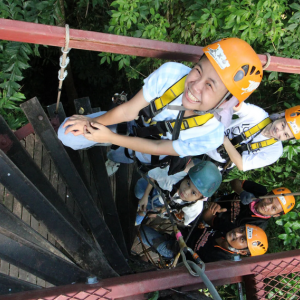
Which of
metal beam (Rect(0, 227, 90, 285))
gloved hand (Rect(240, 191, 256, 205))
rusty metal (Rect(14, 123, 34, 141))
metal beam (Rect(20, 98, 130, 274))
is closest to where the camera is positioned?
metal beam (Rect(0, 227, 90, 285))

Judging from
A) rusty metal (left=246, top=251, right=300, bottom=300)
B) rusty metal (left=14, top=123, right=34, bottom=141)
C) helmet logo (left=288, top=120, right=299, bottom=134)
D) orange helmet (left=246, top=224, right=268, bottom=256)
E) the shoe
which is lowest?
rusty metal (left=246, top=251, right=300, bottom=300)

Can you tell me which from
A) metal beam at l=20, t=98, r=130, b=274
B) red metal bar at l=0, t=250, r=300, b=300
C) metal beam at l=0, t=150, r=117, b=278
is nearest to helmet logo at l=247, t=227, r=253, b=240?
red metal bar at l=0, t=250, r=300, b=300

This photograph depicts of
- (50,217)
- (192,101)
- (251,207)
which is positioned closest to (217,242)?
(251,207)

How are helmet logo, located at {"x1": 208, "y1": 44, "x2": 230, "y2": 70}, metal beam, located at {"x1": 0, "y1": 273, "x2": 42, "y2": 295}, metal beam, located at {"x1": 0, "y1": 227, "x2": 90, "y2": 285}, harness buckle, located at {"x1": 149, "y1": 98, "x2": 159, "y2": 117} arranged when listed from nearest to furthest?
helmet logo, located at {"x1": 208, "y1": 44, "x2": 230, "y2": 70} → harness buckle, located at {"x1": 149, "y1": 98, "x2": 159, "y2": 117} → metal beam, located at {"x1": 0, "y1": 227, "x2": 90, "y2": 285} → metal beam, located at {"x1": 0, "y1": 273, "x2": 42, "y2": 295}

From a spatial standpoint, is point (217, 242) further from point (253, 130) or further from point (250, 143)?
point (253, 130)

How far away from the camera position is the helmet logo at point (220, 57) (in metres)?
1.84

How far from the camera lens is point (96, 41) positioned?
7.07ft

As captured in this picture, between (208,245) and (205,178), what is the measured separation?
127cm

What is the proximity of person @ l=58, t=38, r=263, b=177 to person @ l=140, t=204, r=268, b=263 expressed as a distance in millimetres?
1845

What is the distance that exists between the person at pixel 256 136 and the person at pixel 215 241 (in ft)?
3.02

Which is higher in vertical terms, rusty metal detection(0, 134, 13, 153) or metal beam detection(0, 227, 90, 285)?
rusty metal detection(0, 134, 13, 153)

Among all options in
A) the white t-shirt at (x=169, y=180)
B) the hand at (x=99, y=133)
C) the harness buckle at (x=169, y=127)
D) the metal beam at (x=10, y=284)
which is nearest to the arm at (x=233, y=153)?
the white t-shirt at (x=169, y=180)

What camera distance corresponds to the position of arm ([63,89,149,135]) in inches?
82.1

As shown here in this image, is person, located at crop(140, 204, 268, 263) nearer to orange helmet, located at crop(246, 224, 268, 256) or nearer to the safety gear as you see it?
orange helmet, located at crop(246, 224, 268, 256)
